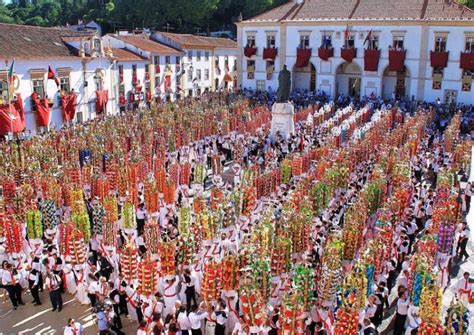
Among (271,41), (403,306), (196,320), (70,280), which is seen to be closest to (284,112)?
(70,280)

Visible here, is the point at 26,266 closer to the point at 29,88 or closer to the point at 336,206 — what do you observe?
the point at 336,206

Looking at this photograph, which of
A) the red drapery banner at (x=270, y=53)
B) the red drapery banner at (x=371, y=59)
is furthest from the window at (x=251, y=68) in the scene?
the red drapery banner at (x=371, y=59)

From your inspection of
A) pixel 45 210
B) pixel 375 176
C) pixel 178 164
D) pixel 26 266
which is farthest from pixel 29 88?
pixel 375 176

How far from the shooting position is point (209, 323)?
9.48 m

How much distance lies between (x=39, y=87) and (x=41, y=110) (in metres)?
1.65

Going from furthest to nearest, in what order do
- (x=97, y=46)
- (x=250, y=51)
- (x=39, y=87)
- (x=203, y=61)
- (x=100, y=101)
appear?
(x=203, y=61) < (x=250, y=51) < (x=100, y=101) < (x=97, y=46) < (x=39, y=87)

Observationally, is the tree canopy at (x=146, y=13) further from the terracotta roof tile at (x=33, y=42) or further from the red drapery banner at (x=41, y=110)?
the red drapery banner at (x=41, y=110)

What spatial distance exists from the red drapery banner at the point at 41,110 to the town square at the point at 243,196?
8cm

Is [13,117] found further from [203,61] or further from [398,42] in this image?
[398,42]

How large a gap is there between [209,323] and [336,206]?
→ 6539 mm

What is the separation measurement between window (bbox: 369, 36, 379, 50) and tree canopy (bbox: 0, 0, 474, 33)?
2089 cm

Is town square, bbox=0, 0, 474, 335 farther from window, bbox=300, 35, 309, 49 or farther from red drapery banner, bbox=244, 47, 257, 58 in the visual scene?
red drapery banner, bbox=244, 47, 257, 58

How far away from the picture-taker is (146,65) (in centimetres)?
4084

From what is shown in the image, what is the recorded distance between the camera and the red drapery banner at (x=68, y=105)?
30641 millimetres
